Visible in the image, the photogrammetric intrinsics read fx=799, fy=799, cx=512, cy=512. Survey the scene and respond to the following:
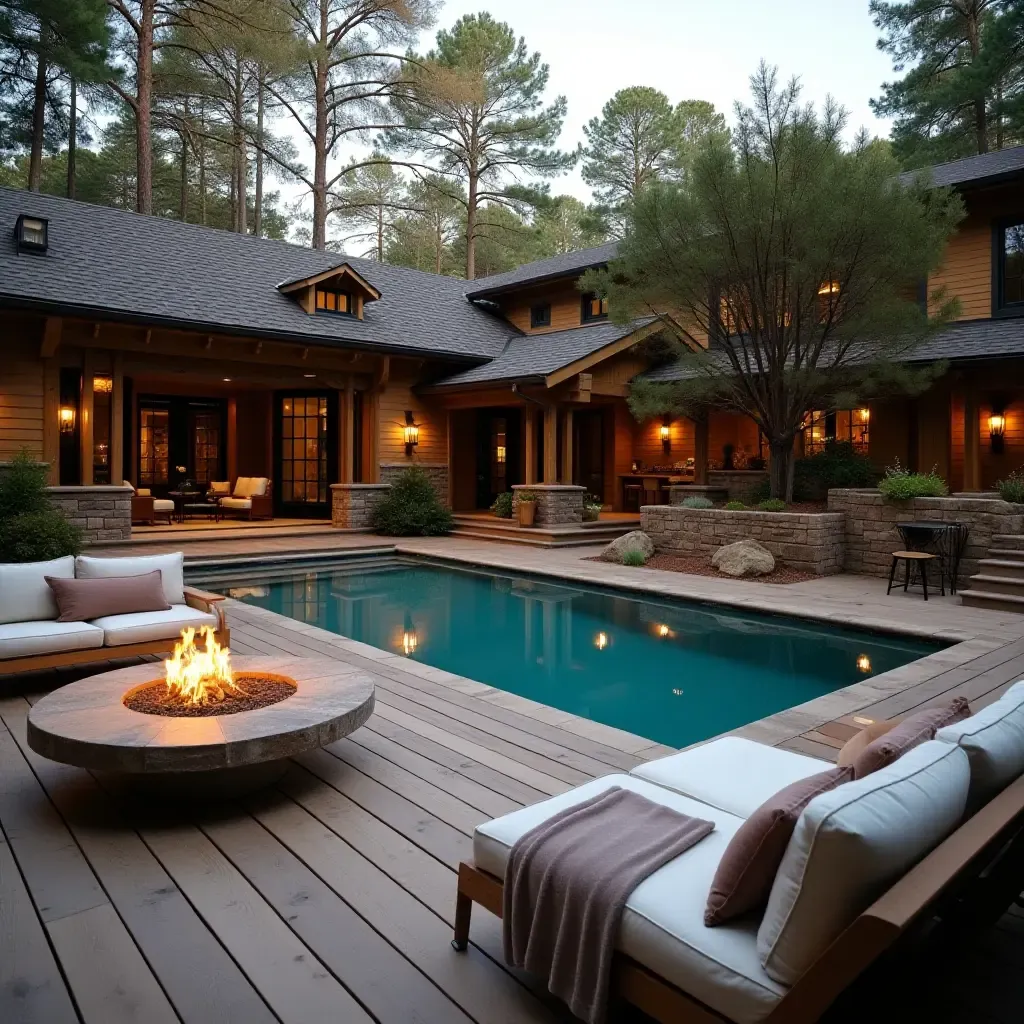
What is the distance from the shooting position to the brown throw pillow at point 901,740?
1.82 metres

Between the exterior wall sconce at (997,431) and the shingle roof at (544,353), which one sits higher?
the shingle roof at (544,353)

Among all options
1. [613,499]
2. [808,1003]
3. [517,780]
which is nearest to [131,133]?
[613,499]

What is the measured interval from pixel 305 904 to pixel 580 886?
1.02 m

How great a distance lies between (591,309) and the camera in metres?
16.1

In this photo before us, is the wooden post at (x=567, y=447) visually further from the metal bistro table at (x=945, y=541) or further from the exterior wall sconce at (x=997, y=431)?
the exterior wall sconce at (x=997, y=431)

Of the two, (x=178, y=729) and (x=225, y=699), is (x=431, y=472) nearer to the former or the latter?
(x=225, y=699)

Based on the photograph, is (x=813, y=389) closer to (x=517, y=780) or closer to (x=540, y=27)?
(x=517, y=780)

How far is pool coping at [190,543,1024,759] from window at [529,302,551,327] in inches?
410

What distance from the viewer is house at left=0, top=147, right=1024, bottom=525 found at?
37.2 ft

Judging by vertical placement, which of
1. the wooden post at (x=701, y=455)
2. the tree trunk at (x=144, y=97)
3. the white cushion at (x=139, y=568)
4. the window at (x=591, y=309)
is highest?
the tree trunk at (x=144, y=97)

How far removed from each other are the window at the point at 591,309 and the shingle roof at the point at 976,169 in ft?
18.3

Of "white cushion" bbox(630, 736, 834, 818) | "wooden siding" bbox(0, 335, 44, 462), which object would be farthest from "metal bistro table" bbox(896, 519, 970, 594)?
"wooden siding" bbox(0, 335, 44, 462)

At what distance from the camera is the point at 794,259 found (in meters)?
9.77

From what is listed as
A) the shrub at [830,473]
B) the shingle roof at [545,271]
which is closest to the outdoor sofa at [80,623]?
the shrub at [830,473]
